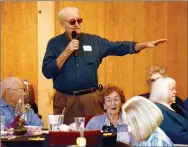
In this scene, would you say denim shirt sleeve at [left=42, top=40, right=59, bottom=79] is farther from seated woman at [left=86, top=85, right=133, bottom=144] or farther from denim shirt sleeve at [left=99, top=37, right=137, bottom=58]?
seated woman at [left=86, top=85, right=133, bottom=144]

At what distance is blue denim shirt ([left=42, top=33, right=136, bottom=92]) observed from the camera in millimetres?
4500

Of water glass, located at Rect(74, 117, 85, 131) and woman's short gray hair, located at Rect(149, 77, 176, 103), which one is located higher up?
woman's short gray hair, located at Rect(149, 77, 176, 103)

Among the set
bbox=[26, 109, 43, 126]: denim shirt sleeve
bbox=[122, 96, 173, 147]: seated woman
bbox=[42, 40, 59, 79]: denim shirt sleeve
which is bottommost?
bbox=[26, 109, 43, 126]: denim shirt sleeve

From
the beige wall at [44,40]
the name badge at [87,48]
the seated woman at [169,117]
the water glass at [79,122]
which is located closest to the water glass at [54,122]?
the water glass at [79,122]

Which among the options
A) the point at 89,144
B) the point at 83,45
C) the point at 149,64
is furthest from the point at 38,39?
the point at 89,144

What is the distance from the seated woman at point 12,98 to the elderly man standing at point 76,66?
1.51 feet

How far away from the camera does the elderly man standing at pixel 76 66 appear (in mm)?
4453

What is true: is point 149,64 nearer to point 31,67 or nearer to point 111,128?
point 31,67

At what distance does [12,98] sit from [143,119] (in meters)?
1.85

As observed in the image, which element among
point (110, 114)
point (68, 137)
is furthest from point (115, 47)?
point (68, 137)

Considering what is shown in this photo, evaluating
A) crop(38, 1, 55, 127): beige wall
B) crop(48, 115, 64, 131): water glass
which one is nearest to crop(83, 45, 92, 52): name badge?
crop(48, 115, 64, 131): water glass

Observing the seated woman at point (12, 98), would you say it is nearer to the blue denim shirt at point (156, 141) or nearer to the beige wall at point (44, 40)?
the blue denim shirt at point (156, 141)

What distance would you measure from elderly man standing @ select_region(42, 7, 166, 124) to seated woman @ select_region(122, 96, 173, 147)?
197 centimetres

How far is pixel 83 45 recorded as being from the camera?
15.0ft
